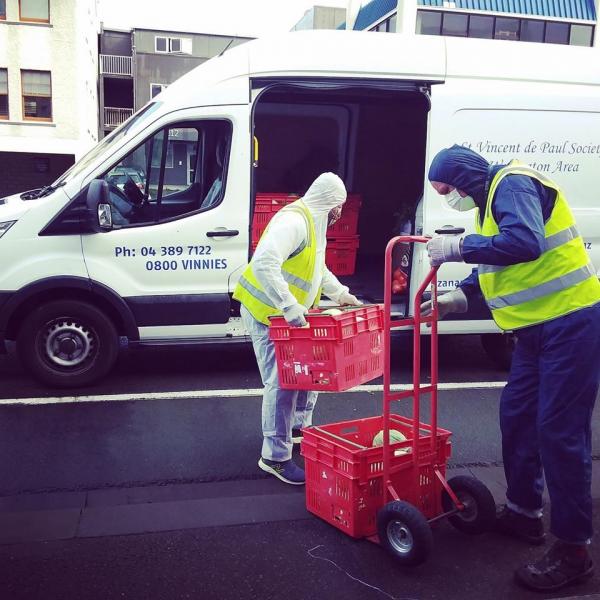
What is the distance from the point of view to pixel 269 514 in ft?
12.7

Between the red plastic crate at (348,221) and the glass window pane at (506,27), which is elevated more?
the glass window pane at (506,27)

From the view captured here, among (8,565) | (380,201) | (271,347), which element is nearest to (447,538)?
(271,347)

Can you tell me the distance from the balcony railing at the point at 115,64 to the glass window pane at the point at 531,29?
2165 cm

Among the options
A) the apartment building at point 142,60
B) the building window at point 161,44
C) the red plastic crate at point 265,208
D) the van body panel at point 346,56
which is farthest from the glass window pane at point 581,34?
the building window at point 161,44

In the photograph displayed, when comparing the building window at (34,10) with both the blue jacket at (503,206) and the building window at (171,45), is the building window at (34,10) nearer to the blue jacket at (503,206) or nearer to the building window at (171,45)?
the building window at (171,45)

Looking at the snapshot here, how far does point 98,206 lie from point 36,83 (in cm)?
2060

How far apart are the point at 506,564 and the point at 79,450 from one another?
2.77 metres

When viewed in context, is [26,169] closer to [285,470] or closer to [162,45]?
[162,45]

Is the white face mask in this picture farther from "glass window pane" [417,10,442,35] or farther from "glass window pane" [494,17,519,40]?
"glass window pane" [494,17,519,40]

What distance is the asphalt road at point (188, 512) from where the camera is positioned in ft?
10.5

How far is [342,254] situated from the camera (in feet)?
28.2

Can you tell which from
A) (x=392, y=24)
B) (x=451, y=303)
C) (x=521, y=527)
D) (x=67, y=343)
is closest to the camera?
(x=521, y=527)

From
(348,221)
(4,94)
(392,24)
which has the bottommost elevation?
(348,221)

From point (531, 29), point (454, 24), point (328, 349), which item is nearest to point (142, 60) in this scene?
point (454, 24)
